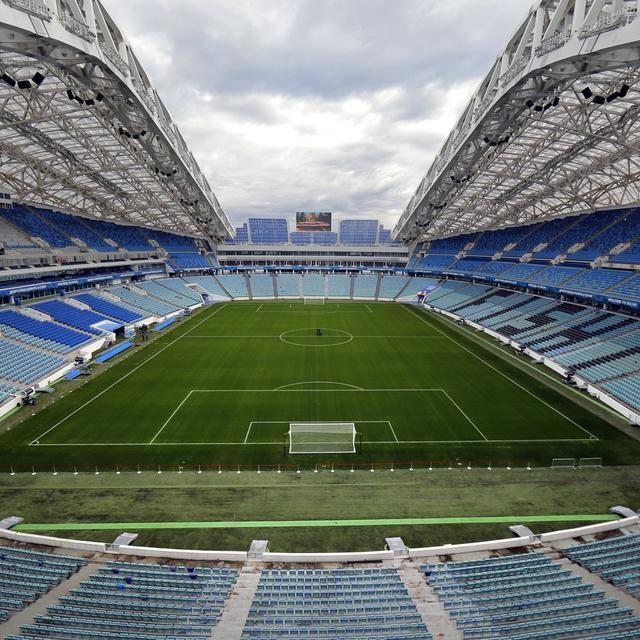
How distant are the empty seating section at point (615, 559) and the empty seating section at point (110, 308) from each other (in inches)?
2022

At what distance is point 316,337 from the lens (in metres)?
49.4

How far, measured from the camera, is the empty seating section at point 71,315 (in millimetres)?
43469

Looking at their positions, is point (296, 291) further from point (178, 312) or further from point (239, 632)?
point (239, 632)

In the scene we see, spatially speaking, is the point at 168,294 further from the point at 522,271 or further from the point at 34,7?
the point at 522,271

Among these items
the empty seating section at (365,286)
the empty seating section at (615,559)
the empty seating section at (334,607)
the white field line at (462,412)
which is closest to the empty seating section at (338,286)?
the empty seating section at (365,286)

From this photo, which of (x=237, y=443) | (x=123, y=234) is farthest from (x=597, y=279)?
(x=123, y=234)

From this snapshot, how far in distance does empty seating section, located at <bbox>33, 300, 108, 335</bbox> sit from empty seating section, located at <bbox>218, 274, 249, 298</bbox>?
119 ft

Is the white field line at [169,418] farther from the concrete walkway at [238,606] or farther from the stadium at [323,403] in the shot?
the concrete walkway at [238,606]

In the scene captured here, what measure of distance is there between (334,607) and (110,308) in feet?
168

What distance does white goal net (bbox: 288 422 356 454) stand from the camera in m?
22.5

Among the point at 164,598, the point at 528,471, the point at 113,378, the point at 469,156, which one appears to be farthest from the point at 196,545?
the point at 469,156

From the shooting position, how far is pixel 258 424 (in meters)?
25.6

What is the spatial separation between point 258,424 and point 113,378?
53.2 ft

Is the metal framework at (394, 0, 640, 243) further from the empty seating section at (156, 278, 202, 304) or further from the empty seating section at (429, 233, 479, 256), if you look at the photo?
the empty seating section at (156, 278, 202, 304)
